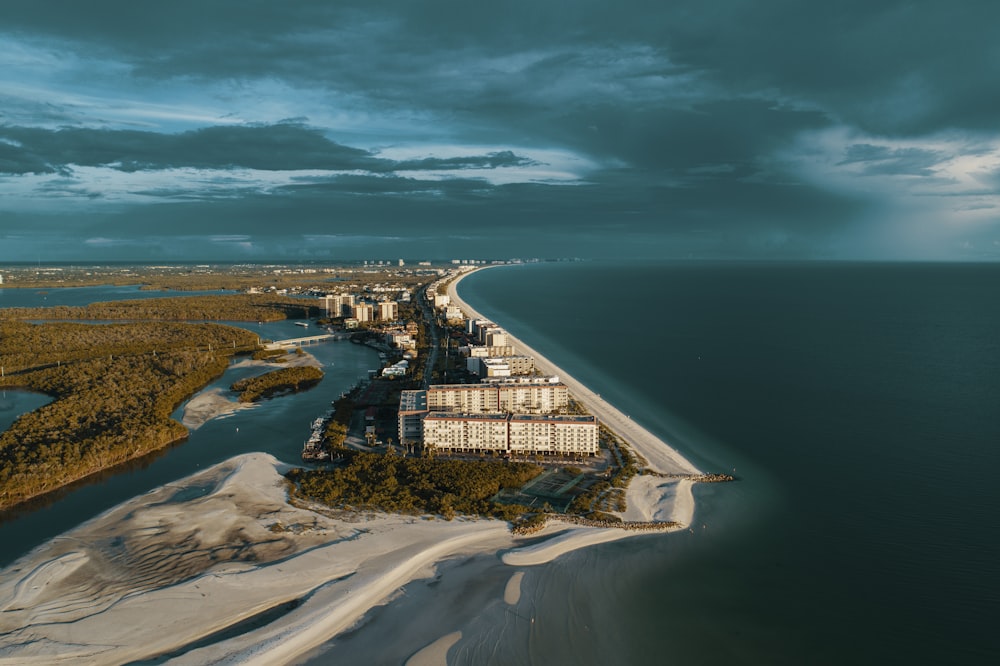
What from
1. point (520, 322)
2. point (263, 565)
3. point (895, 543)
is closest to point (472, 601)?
point (263, 565)

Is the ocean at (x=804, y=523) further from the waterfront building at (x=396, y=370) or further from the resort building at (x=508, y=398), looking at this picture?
the waterfront building at (x=396, y=370)

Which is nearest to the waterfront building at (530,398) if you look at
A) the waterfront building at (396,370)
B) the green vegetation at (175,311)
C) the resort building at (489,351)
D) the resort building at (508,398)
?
the resort building at (508,398)

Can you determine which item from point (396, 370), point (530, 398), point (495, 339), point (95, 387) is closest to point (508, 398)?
point (530, 398)

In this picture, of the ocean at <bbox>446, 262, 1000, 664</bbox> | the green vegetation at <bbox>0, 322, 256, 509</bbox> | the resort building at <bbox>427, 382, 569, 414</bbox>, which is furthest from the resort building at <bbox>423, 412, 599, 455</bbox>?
the green vegetation at <bbox>0, 322, 256, 509</bbox>

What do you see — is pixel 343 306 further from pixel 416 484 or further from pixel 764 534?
pixel 764 534

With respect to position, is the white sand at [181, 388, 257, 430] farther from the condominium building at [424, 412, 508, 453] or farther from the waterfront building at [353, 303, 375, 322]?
the waterfront building at [353, 303, 375, 322]

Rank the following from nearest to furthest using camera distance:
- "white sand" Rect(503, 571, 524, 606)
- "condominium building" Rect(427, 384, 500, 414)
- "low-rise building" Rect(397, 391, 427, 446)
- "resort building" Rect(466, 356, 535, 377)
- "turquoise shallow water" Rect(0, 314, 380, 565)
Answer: "white sand" Rect(503, 571, 524, 606) → "turquoise shallow water" Rect(0, 314, 380, 565) → "low-rise building" Rect(397, 391, 427, 446) → "condominium building" Rect(427, 384, 500, 414) → "resort building" Rect(466, 356, 535, 377)
